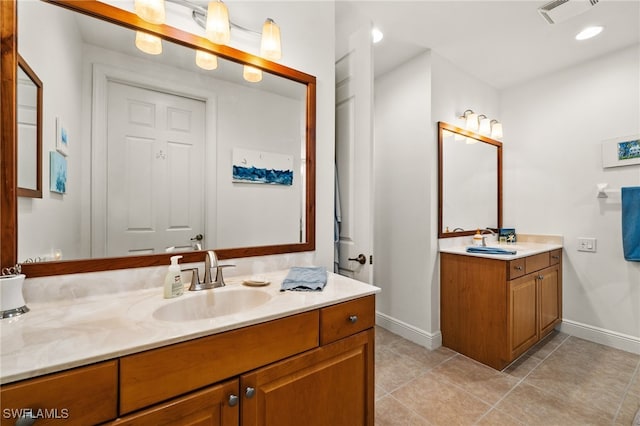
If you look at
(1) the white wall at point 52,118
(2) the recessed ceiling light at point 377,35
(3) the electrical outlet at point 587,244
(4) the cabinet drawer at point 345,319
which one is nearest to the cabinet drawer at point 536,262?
(3) the electrical outlet at point 587,244

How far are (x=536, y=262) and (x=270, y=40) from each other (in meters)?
2.57

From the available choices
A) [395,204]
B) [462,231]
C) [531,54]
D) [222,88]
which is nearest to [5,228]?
[222,88]

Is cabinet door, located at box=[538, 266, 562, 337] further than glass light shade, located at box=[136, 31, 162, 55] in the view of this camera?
Yes

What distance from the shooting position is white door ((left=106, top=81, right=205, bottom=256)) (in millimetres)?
1133

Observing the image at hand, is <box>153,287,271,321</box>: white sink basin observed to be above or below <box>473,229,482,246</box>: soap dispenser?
below

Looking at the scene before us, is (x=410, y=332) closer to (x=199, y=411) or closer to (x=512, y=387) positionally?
(x=512, y=387)

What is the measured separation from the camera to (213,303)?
3.75 ft

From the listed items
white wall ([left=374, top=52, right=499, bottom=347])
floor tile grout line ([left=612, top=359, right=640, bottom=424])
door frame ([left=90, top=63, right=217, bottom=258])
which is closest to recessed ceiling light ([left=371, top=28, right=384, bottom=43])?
white wall ([left=374, top=52, right=499, bottom=347])

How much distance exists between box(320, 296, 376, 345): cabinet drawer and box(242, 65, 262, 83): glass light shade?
1226 millimetres

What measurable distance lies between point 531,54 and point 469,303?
2251mm

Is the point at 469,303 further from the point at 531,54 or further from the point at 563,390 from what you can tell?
the point at 531,54

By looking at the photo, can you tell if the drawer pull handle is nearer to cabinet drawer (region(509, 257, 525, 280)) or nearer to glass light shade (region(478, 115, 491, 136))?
cabinet drawer (region(509, 257, 525, 280))

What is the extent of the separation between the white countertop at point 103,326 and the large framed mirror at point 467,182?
1.73 meters

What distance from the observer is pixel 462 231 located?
262 centimetres
